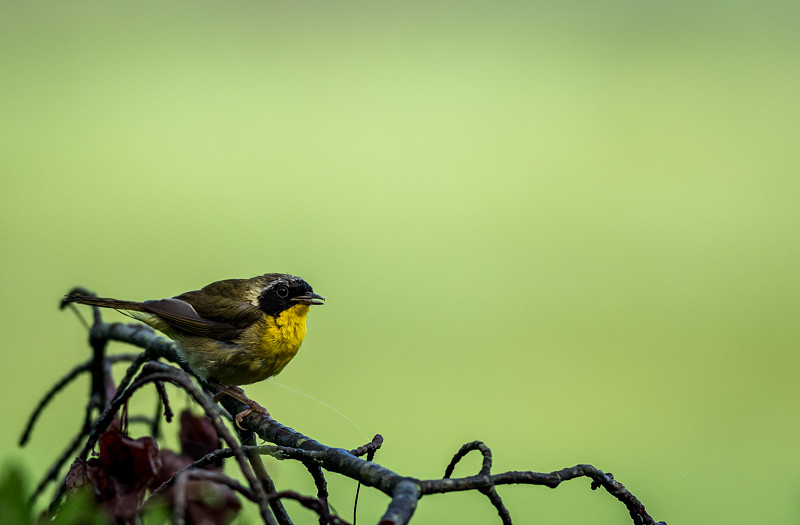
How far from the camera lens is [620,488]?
98cm

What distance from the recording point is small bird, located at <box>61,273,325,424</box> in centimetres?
238

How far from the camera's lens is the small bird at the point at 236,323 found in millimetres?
2375

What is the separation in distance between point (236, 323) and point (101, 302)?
1.39 feet

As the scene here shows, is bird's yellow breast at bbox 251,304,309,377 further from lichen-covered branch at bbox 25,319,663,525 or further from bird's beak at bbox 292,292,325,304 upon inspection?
lichen-covered branch at bbox 25,319,663,525

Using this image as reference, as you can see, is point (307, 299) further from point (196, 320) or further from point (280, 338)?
point (196, 320)

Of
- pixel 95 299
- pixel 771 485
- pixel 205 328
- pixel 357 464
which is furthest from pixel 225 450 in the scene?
pixel 771 485

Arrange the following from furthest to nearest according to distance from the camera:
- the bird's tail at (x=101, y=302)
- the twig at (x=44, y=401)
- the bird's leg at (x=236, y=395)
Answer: the bird's leg at (x=236, y=395), the bird's tail at (x=101, y=302), the twig at (x=44, y=401)

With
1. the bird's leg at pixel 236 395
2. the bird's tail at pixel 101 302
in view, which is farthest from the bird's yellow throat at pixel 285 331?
the bird's tail at pixel 101 302

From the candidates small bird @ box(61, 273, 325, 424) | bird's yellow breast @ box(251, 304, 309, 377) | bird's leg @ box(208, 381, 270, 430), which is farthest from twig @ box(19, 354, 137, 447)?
bird's yellow breast @ box(251, 304, 309, 377)

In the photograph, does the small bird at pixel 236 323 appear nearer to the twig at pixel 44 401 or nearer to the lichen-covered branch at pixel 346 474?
the twig at pixel 44 401

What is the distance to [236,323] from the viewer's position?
2518mm

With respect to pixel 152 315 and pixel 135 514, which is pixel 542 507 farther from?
pixel 135 514

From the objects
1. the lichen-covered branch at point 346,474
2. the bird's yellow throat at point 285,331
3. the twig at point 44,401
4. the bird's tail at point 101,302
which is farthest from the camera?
the bird's yellow throat at point 285,331

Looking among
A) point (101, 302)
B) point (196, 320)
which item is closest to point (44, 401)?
point (101, 302)
